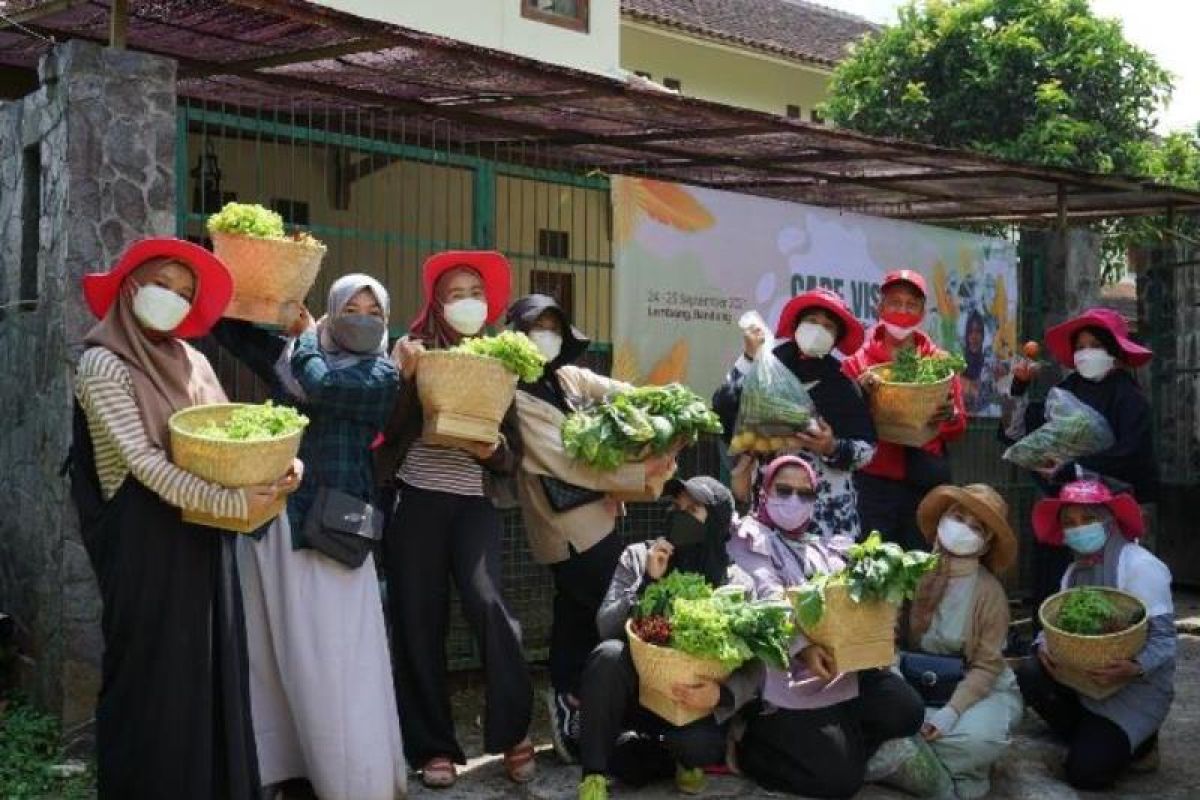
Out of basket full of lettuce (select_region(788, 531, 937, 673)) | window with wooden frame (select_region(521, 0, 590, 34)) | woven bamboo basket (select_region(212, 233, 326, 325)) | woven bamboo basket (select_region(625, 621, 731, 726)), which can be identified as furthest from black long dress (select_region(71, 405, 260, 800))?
window with wooden frame (select_region(521, 0, 590, 34))

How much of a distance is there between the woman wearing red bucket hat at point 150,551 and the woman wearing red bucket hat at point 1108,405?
4440mm

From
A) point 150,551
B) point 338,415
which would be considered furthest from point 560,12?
point 150,551

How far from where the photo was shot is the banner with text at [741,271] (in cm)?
794

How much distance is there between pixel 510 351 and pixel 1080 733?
302 centimetres

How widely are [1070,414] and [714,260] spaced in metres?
2.13

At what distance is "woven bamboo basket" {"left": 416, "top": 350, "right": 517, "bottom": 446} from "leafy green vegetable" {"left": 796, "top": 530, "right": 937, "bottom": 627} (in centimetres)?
133

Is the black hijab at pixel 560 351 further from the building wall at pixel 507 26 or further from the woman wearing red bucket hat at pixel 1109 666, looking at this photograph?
the building wall at pixel 507 26

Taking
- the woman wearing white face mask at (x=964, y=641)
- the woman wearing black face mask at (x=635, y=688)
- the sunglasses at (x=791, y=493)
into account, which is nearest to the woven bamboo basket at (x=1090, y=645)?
the woman wearing white face mask at (x=964, y=641)

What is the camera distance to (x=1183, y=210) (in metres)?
10.6

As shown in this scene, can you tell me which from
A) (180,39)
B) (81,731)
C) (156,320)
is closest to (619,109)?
(180,39)

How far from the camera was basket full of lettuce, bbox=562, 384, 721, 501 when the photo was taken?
5699mm

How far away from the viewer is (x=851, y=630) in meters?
5.47

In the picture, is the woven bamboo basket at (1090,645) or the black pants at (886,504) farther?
the black pants at (886,504)

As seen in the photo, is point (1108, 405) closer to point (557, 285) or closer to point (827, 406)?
point (827, 406)
